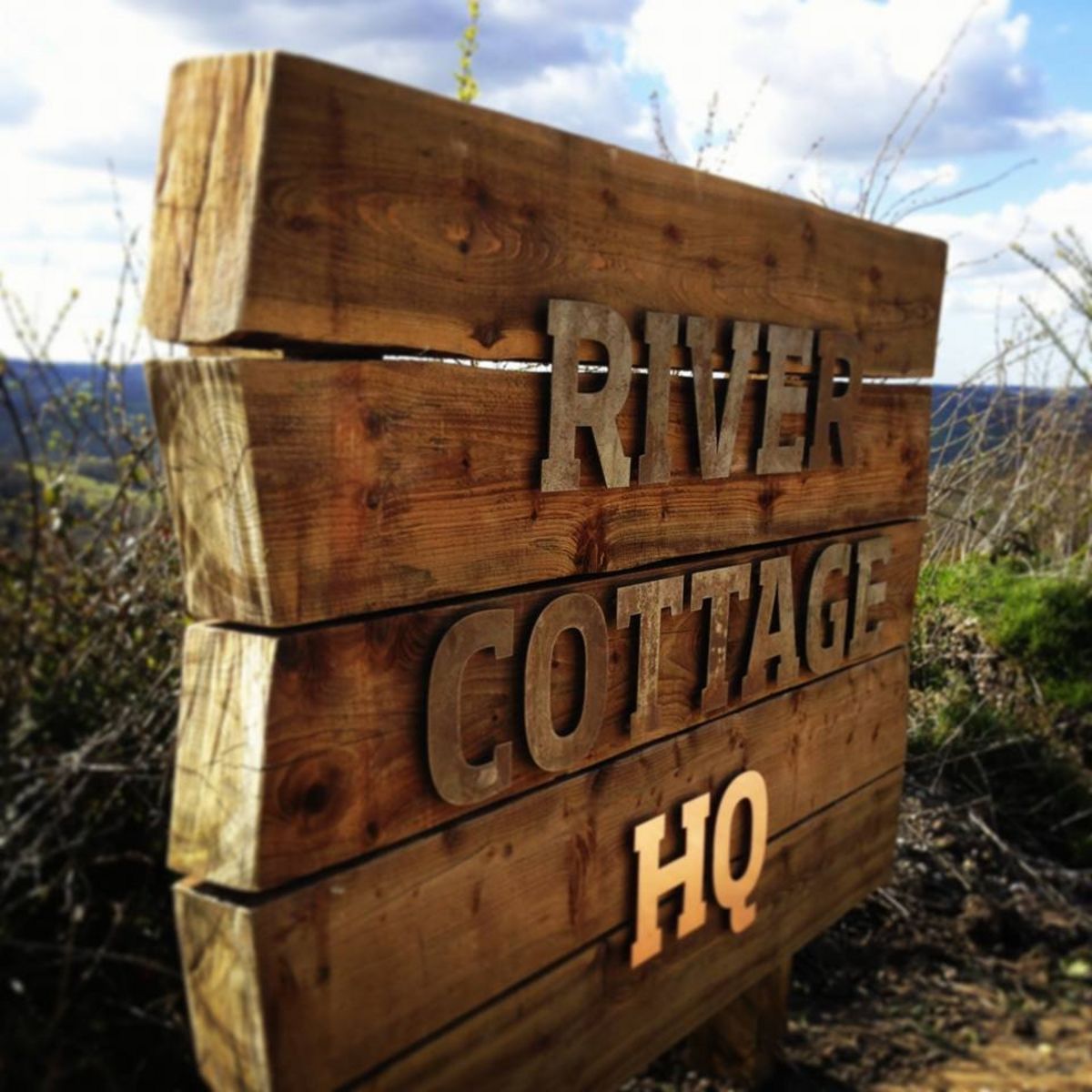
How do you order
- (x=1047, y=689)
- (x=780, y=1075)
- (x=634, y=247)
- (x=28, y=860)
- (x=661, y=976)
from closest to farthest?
(x=28, y=860), (x=634, y=247), (x=661, y=976), (x=780, y=1075), (x=1047, y=689)

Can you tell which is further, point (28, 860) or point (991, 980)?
point (991, 980)

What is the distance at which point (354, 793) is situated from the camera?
5.99ft

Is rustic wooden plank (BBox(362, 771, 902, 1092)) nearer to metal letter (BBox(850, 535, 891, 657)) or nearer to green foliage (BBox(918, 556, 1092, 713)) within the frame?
metal letter (BBox(850, 535, 891, 657))

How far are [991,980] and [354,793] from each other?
278 cm

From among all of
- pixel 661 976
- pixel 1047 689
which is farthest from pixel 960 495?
pixel 661 976

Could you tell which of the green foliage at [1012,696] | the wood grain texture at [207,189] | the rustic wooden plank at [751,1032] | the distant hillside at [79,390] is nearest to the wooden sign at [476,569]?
the wood grain texture at [207,189]

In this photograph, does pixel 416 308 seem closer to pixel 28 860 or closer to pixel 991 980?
pixel 28 860

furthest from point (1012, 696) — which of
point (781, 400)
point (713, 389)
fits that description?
point (713, 389)

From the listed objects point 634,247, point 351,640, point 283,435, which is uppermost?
point 634,247

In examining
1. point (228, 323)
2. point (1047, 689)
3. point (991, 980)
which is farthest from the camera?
point (1047, 689)

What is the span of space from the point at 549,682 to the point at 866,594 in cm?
139

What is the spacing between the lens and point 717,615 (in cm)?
260

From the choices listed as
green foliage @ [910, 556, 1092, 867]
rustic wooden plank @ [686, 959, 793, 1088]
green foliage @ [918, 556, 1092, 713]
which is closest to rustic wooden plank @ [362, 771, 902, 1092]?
rustic wooden plank @ [686, 959, 793, 1088]

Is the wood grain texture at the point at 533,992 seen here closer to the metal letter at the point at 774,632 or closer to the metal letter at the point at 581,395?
the metal letter at the point at 774,632
